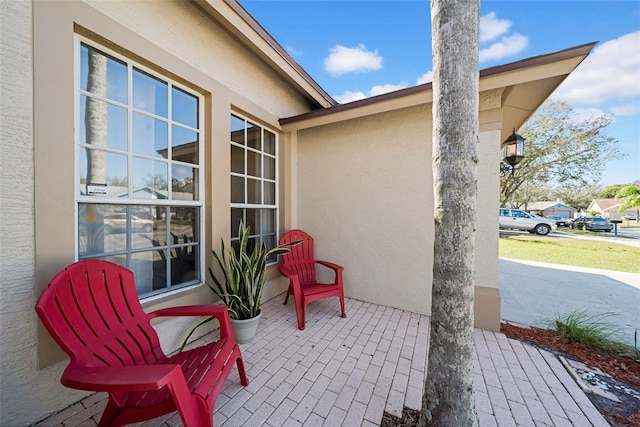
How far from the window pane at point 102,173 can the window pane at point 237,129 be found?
1.45m

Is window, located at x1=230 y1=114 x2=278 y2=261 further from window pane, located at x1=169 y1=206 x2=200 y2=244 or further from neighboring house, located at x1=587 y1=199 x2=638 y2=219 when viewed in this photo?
neighboring house, located at x1=587 y1=199 x2=638 y2=219

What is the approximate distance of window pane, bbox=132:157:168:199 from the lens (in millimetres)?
2320

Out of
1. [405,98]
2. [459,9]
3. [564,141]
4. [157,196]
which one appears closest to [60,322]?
[157,196]

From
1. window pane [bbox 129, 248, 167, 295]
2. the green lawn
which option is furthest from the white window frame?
the green lawn

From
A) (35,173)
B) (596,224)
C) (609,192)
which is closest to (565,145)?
(596,224)

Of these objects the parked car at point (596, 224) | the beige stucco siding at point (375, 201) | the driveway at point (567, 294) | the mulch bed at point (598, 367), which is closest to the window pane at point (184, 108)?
the beige stucco siding at point (375, 201)

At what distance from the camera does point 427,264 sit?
11.1 feet

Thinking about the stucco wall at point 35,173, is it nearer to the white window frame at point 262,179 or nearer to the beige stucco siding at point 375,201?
the white window frame at point 262,179

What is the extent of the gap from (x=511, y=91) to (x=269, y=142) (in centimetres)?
347

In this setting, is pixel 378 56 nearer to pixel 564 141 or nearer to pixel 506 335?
pixel 506 335

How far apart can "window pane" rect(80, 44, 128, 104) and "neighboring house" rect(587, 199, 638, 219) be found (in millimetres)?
52233

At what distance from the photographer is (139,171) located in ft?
7.70

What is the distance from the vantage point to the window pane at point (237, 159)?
338 cm

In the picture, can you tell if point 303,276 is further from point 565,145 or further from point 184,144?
point 565,145
